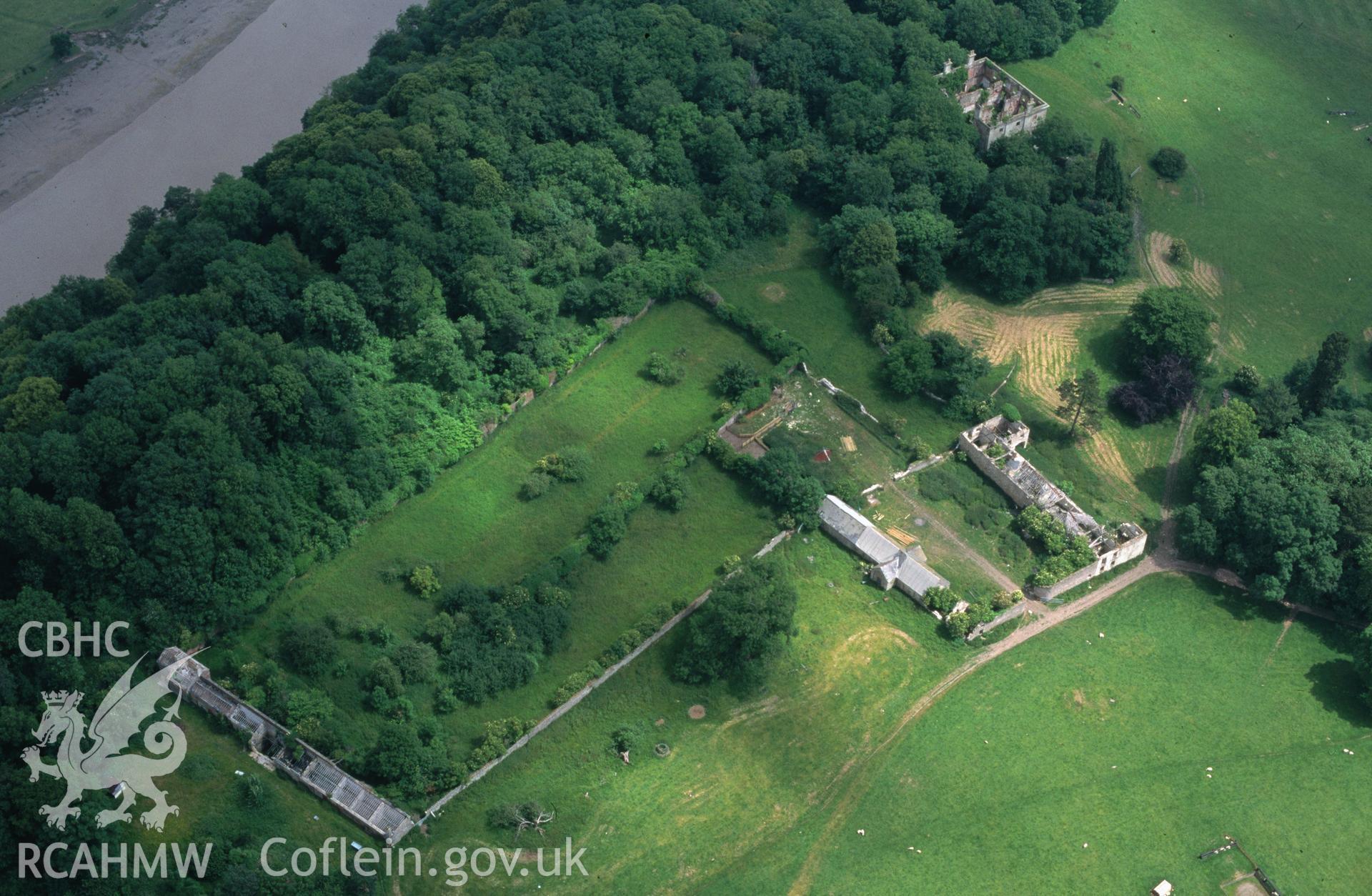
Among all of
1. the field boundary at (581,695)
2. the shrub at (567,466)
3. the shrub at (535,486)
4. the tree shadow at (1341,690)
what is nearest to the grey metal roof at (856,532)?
the field boundary at (581,695)

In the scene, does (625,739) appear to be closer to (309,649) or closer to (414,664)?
(414,664)

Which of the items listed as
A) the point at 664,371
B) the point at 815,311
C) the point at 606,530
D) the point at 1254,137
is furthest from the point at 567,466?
the point at 1254,137

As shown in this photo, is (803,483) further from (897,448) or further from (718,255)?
(718,255)

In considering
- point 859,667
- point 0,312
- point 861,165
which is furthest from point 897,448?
point 0,312

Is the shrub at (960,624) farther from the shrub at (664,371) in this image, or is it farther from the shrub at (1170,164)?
the shrub at (1170,164)

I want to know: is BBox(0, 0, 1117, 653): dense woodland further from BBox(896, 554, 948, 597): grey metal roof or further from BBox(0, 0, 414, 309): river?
BBox(896, 554, 948, 597): grey metal roof

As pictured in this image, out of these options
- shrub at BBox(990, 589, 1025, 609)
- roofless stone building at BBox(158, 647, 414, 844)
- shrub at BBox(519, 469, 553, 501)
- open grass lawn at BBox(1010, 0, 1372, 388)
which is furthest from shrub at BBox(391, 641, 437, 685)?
open grass lawn at BBox(1010, 0, 1372, 388)

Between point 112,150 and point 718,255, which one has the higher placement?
point 112,150
